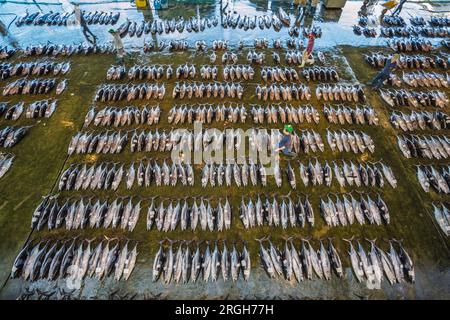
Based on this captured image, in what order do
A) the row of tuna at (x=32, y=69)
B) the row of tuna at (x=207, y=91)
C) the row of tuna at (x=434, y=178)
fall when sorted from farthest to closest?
1. the row of tuna at (x=32, y=69)
2. the row of tuna at (x=207, y=91)
3. the row of tuna at (x=434, y=178)

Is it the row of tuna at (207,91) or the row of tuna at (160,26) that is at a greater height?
the row of tuna at (160,26)

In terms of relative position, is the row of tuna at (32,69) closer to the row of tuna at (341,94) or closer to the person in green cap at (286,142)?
the person in green cap at (286,142)

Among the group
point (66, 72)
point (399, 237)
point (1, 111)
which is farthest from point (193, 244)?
point (66, 72)

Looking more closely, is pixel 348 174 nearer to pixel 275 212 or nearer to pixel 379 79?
pixel 275 212

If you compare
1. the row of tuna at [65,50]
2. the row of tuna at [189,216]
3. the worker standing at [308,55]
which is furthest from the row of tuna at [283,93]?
the row of tuna at [65,50]

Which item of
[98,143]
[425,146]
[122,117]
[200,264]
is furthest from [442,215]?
[98,143]

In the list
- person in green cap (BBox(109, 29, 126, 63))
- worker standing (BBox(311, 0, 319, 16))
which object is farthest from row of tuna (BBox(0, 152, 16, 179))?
worker standing (BBox(311, 0, 319, 16))
